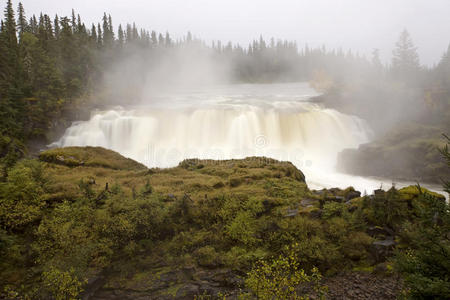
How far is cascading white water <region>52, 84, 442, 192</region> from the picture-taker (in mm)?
33312

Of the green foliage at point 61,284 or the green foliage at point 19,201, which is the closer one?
the green foliage at point 61,284

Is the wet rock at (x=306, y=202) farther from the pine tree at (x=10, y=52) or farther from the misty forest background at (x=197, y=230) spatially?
the pine tree at (x=10, y=52)

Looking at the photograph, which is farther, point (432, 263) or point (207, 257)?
point (207, 257)

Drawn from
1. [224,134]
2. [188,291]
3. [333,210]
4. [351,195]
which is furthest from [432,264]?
[224,134]

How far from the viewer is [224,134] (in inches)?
1420

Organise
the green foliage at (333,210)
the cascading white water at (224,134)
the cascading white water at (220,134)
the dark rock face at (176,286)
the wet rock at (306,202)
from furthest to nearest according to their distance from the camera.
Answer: the cascading white water at (220,134)
the cascading white water at (224,134)
the wet rock at (306,202)
the green foliage at (333,210)
the dark rock face at (176,286)

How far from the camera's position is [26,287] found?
8945mm

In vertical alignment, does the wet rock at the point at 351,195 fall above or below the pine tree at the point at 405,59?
below

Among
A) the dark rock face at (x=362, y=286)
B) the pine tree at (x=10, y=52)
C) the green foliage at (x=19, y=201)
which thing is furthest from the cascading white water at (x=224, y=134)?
the dark rock face at (x=362, y=286)

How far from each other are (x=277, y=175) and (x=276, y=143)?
60.1ft

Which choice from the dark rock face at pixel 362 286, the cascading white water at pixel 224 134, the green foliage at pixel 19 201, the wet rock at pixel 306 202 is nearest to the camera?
the dark rock face at pixel 362 286

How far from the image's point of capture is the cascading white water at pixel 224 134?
33312 mm

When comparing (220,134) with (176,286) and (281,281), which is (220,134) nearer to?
(176,286)

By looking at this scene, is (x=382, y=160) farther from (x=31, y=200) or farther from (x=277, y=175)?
(x=31, y=200)
